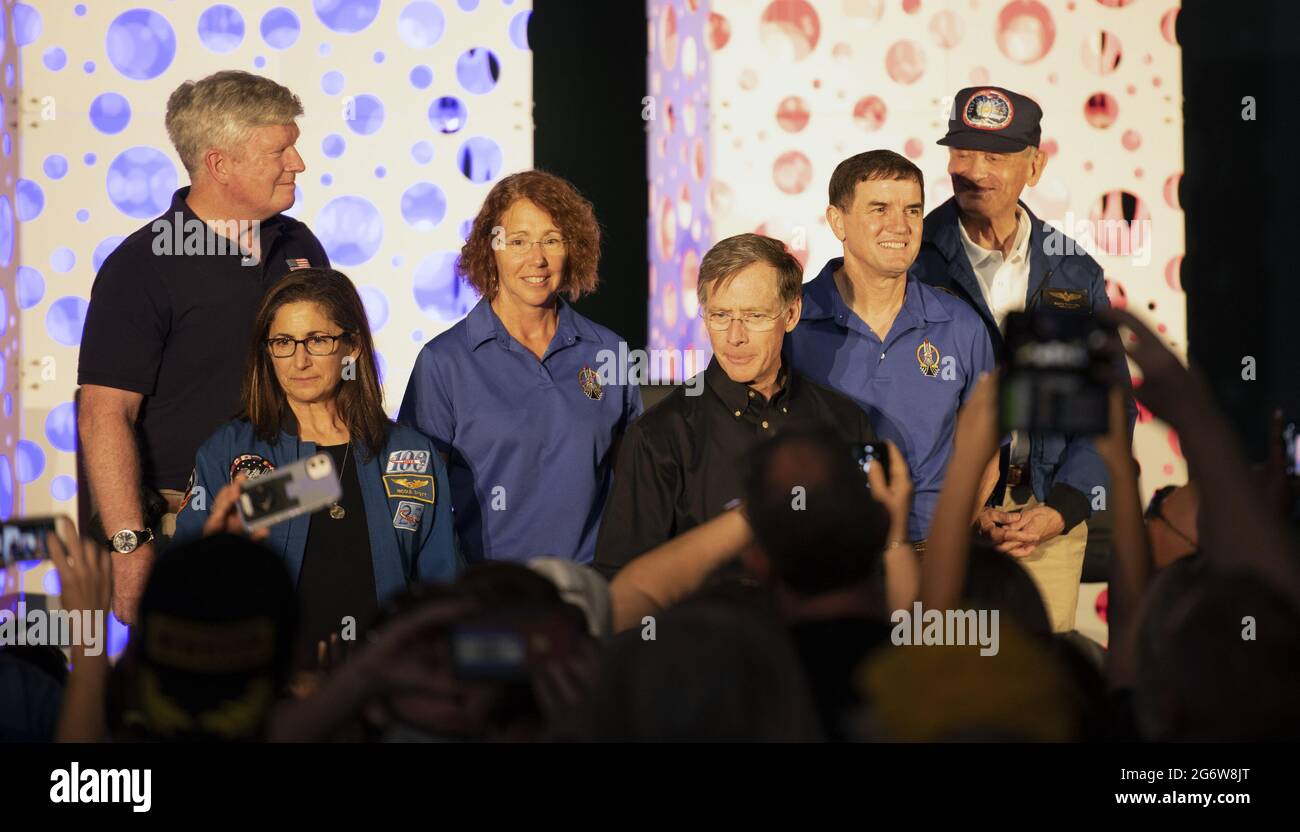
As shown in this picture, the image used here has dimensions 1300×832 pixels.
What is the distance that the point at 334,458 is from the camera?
3.24 m

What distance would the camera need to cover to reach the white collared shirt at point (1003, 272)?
4102 millimetres

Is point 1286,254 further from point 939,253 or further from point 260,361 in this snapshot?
point 260,361

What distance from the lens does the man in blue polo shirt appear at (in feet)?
12.1

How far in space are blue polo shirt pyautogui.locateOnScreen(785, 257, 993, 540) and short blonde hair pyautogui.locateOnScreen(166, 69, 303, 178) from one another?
4.75ft

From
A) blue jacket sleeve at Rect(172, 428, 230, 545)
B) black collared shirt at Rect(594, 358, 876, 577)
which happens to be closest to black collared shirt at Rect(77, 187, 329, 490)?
blue jacket sleeve at Rect(172, 428, 230, 545)

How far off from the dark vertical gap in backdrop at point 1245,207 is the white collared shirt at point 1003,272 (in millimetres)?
1188

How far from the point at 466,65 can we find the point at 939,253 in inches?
69.8

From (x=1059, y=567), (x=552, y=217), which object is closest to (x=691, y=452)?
(x=552, y=217)

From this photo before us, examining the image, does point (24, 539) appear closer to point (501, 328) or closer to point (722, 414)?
point (501, 328)

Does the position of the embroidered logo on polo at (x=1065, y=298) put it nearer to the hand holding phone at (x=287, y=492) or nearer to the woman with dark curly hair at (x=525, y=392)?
the woman with dark curly hair at (x=525, y=392)

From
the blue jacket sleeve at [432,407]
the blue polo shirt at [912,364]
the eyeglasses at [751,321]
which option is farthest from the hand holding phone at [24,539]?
the blue polo shirt at [912,364]

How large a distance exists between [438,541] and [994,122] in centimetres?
201
